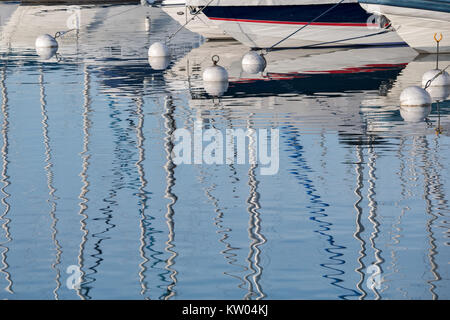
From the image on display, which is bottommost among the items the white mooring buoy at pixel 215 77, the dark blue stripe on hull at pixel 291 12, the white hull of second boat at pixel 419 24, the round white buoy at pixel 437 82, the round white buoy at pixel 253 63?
the round white buoy at pixel 437 82

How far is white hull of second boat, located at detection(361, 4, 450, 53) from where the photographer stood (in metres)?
30.5

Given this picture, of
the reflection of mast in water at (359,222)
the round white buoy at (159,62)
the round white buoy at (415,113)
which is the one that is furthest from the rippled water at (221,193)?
the round white buoy at (159,62)

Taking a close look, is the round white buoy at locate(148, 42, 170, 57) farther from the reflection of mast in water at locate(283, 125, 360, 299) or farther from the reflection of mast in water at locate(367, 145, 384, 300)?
the reflection of mast in water at locate(367, 145, 384, 300)

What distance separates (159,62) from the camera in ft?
106

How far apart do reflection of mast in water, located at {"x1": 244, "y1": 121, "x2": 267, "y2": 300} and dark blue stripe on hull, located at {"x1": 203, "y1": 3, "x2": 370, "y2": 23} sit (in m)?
16.3

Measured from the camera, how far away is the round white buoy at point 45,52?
1371 inches

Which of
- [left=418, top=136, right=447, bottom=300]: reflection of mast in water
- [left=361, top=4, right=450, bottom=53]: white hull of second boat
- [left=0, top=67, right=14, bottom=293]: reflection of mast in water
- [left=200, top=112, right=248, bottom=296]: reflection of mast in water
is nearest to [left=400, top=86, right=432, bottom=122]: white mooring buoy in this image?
[left=418, top=136, right=447, bottom=300]: reflection of mast in water

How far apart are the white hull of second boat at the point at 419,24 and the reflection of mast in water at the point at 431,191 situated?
12.3 meters

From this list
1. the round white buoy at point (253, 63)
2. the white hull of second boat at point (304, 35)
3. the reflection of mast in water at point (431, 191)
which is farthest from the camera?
the white hull of second boat at point (304, 35)

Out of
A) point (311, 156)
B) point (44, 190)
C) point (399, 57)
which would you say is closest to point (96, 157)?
point (44, 190)

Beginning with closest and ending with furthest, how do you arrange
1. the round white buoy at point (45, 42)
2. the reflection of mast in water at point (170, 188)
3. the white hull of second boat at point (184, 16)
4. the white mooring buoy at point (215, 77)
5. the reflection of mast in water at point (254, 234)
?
the reflection of mast in water at point (254, 234) → the reflection of mast in water at point (170, 188) → the white mooring buoy at point (215, 77) → the round white buoy at point (45, 42) → the white hull of second boat at point (184, 16)

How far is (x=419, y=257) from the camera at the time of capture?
12.0 metres

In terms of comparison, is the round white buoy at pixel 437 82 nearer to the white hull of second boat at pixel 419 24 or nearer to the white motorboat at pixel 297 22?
the white hull of second boat at pixel 419 24
